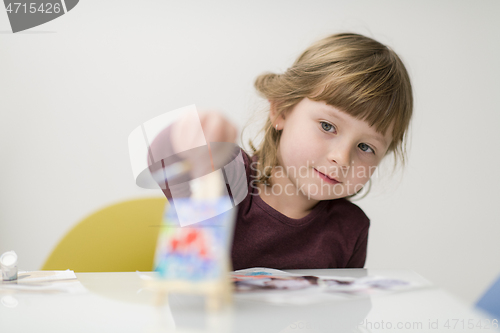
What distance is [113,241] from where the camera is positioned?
2.53ft

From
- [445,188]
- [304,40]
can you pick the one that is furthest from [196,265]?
[445,188]

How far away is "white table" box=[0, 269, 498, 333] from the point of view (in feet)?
0.97

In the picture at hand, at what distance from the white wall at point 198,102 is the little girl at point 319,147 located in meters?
0.46

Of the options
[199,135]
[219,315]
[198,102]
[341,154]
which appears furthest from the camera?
[198,102]

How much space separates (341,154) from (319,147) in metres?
0.04

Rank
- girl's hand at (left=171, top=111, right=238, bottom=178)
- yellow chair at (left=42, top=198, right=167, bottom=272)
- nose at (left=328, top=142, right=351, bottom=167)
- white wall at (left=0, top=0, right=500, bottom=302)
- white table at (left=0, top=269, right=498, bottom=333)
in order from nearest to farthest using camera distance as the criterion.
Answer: white table at (left=0, top=269, right=498, bottom=333) → girl's hand at (left=171, top=111, right=238, bottom=178) → nose at (left=328, top=142, right=351, bottom=167) → yellow chair at (left=42, top=198, right=167, bottom=272) → white wall at (left=0, top=0, right=500, bottom=302)

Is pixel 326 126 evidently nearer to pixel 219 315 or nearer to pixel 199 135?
pixel 199 135

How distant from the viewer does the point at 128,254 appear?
2.53 ft

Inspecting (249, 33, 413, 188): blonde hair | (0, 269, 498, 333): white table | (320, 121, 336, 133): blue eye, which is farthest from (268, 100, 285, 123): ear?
(0, 269, 498, 333): white table

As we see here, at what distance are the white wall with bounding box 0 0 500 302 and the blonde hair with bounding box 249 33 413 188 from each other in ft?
1.57


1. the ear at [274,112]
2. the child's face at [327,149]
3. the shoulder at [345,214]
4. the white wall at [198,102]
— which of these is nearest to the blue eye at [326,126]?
the child's face at [327,149]

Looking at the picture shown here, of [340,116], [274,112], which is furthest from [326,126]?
[274,112]

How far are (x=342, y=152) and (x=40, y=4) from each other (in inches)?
40.9

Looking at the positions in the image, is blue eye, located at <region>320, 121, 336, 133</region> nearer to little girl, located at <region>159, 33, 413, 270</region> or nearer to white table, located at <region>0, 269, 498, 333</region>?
little girl, located at <region>159, 33, 413, 270</region>
